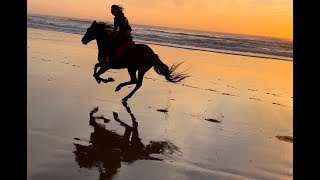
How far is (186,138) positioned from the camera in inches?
239

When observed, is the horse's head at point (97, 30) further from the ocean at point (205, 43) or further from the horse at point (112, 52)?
the ocean at point (205, 43)

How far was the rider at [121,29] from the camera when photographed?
7782 millimetres

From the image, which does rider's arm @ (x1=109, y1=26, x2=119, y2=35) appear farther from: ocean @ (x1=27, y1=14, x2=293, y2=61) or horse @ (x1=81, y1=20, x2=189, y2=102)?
ocean @ (x1=27, y1=14, x2=293, y2=61)

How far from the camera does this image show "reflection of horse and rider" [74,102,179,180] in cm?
442

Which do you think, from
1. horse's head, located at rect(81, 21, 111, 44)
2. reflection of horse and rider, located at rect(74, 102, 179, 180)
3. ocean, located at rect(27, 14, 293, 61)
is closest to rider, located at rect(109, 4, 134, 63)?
horse's head, located at rect(81, 21, 111, 44)

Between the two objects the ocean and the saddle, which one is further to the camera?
the ocean

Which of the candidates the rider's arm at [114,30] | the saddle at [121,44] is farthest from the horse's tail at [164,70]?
the rider's arm at [114,30]

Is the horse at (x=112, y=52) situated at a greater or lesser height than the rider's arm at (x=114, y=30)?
lesser

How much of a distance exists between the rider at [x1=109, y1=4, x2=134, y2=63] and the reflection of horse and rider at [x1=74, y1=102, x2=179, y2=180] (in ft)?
7.57

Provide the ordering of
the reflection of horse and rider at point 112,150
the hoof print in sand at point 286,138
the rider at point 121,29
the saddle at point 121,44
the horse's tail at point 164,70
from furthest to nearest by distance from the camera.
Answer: the horse's tail at point 164,70 → the saddle at point 121,44 → the rider at point 121,29 → the hoof print in sand at point 286,138 → the reflection of horse and rider at point 112,150

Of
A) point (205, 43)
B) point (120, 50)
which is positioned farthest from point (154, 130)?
point (205, 43)

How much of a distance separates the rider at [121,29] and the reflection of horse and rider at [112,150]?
7.57 feet
